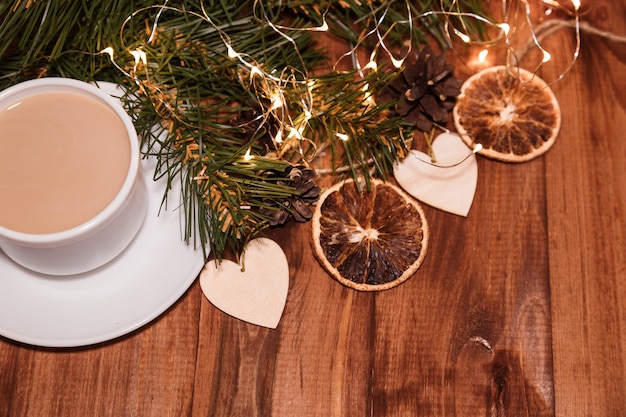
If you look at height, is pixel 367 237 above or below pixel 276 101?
below

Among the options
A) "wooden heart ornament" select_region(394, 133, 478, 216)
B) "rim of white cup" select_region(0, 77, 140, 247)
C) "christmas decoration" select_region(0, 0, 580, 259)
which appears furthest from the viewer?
"wooden heart ornament" select_region(394, 133, 478, 216)

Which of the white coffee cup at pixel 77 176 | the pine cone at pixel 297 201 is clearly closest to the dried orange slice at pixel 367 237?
the pine cone at pixel 297 201

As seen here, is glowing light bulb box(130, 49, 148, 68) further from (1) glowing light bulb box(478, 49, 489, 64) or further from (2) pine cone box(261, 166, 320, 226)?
(1) glowing light bulb box(478, 49, 489, 64)

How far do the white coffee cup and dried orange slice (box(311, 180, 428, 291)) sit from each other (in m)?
0.23

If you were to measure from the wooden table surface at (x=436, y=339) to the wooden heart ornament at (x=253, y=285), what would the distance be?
1 cm

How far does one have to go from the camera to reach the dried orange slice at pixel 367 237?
2.59ft


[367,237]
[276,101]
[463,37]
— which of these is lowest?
[367,237]

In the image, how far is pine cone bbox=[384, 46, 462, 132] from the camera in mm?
808

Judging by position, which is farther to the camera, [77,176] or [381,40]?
[381,40]

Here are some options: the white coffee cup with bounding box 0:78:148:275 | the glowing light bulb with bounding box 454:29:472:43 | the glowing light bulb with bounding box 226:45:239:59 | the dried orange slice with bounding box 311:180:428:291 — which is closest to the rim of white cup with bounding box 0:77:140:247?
the white coffee cup with bounding box 0:78:148:275

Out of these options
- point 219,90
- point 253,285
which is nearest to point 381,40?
point 219,90

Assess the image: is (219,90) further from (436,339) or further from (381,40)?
(436,339)

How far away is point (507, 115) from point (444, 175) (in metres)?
0.11

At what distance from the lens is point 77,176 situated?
0.65m
